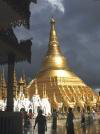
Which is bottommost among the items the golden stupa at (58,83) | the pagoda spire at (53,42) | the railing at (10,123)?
the railing at (10,123)

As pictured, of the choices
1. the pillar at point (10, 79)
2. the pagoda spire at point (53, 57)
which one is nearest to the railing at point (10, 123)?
the pillar at point (10, 79)

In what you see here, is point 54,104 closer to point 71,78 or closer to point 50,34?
point 71,78

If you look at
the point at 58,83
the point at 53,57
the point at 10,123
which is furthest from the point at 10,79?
the point at 53,57

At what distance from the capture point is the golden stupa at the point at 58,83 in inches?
2462

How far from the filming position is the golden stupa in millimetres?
62531

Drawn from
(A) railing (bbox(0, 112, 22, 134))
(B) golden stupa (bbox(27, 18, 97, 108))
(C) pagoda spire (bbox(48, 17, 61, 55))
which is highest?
(C) pagoda spire (bbox(48, 17, 61, 55))

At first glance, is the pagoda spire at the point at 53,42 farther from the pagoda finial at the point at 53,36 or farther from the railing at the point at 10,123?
the railing at the point at 10,123

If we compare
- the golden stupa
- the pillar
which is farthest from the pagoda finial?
the pillar

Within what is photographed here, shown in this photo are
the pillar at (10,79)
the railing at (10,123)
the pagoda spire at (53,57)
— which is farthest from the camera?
the pagoda spire at (53,57)

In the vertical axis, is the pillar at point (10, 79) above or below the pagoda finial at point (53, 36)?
below

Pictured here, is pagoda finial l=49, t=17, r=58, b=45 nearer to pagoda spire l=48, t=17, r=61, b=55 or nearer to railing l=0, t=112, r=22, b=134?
pagoda spire l=48, t=17, r=61, b=55

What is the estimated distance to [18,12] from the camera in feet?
41.5

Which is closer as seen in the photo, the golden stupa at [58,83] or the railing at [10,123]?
the railing at [10,123]

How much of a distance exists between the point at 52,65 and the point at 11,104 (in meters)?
54.6
